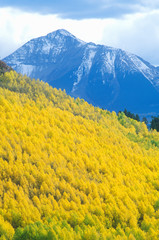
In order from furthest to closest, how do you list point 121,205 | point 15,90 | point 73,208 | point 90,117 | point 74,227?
point 90,117
point 15,90
point 121,205
point 73,208
point 74,227

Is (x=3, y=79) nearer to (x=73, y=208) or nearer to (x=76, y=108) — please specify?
(x=76, y=108)

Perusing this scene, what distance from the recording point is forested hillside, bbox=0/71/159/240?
84.2ft

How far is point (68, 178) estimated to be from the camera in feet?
113

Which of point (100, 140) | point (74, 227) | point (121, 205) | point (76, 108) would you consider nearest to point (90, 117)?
point (76, 108)

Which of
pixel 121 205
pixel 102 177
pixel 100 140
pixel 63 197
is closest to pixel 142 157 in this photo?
pixel 100 140

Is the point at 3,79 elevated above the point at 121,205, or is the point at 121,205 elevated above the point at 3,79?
the point at 3,79

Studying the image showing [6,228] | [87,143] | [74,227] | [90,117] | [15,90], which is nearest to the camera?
[6,228]

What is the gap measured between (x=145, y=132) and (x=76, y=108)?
65.5ft

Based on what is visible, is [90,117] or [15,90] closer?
[15,90]

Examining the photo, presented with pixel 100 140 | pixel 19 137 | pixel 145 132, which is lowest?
pixel 19 137

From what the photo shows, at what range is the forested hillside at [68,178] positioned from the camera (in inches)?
1011

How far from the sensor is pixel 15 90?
6278 cm

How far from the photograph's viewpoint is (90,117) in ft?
221

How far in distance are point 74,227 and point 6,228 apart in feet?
22.0
